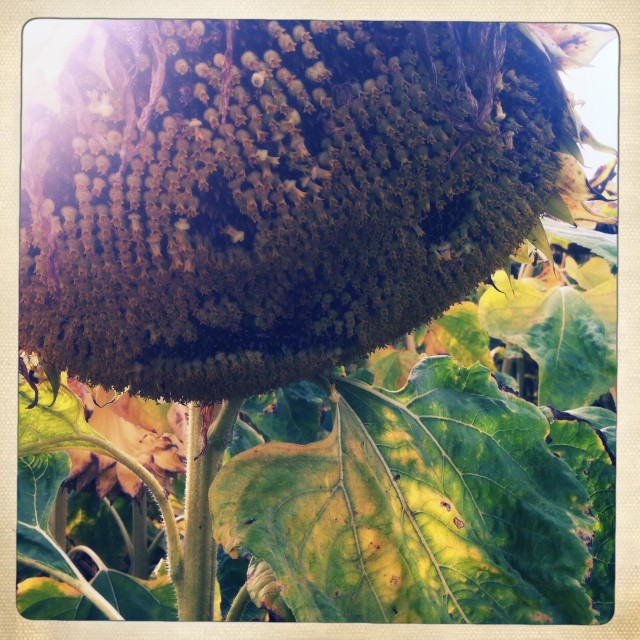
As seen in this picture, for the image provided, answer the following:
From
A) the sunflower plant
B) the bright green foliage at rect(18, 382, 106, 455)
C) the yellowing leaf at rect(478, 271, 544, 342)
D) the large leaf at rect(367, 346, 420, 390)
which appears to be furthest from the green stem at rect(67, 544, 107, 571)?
the yellowing leaf at rect(478, 271, 544, 342)

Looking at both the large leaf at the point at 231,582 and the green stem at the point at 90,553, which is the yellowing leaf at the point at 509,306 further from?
the green stem at the point at 90,553

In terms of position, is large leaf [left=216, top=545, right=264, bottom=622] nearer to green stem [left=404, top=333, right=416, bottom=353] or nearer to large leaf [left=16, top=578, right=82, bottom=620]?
large leaf [left=16, top=578, right=82, bottom=620]

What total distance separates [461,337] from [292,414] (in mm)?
238

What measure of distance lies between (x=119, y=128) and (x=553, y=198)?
0.50m

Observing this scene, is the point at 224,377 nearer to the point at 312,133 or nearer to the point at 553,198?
the point at 312,133

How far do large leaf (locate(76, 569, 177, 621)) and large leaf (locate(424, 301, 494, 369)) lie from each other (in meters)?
0.46

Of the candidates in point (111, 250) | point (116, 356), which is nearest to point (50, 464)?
point (116, 356)

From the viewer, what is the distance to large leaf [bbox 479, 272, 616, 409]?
1.09 metres

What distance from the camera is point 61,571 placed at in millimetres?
1078

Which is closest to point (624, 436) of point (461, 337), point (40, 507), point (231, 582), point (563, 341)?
point (563, 341)

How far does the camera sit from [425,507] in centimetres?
107

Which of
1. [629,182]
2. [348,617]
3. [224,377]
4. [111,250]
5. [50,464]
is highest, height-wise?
[629,182]

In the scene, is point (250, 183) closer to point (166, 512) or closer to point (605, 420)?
point (166, 512)

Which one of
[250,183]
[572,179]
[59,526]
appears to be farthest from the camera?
[59,526]
